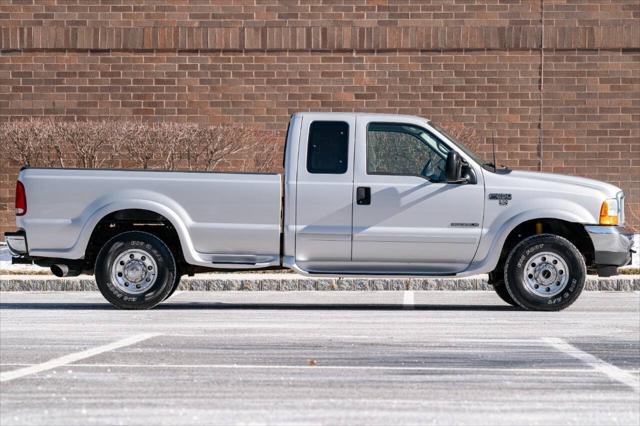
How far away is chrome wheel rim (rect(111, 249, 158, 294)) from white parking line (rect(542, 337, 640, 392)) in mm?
4408

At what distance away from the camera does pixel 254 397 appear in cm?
775

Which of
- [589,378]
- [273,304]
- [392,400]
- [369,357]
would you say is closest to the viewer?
[392,400]

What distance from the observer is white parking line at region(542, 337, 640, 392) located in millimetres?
8522

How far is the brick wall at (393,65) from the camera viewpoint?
894 inches

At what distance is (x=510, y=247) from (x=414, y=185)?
127 cm

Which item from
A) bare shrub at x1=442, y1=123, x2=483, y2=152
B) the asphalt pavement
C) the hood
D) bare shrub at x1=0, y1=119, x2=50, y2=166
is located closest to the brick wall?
bare shrub at x1=442, y1=123, x2=483, y2=152

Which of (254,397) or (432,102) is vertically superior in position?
(432,102)

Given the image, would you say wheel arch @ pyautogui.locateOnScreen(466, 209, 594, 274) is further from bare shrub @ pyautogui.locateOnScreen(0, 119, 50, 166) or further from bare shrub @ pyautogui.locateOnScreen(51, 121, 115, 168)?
bare shrub @ pyautogui.locateOnScreen(0, 119, 50, 166)

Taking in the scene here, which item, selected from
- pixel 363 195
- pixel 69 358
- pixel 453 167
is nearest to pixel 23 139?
pixel 363 195

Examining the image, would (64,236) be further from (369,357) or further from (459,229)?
(369,357)

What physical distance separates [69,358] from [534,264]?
18.2ft

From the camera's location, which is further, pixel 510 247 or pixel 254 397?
pixel 510 247

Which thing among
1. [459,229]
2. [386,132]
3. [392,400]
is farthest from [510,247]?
[392,400]

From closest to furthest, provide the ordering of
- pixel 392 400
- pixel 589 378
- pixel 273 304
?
1. pixel 392 400
2. pixel 589 378
3. pixel 273 304
